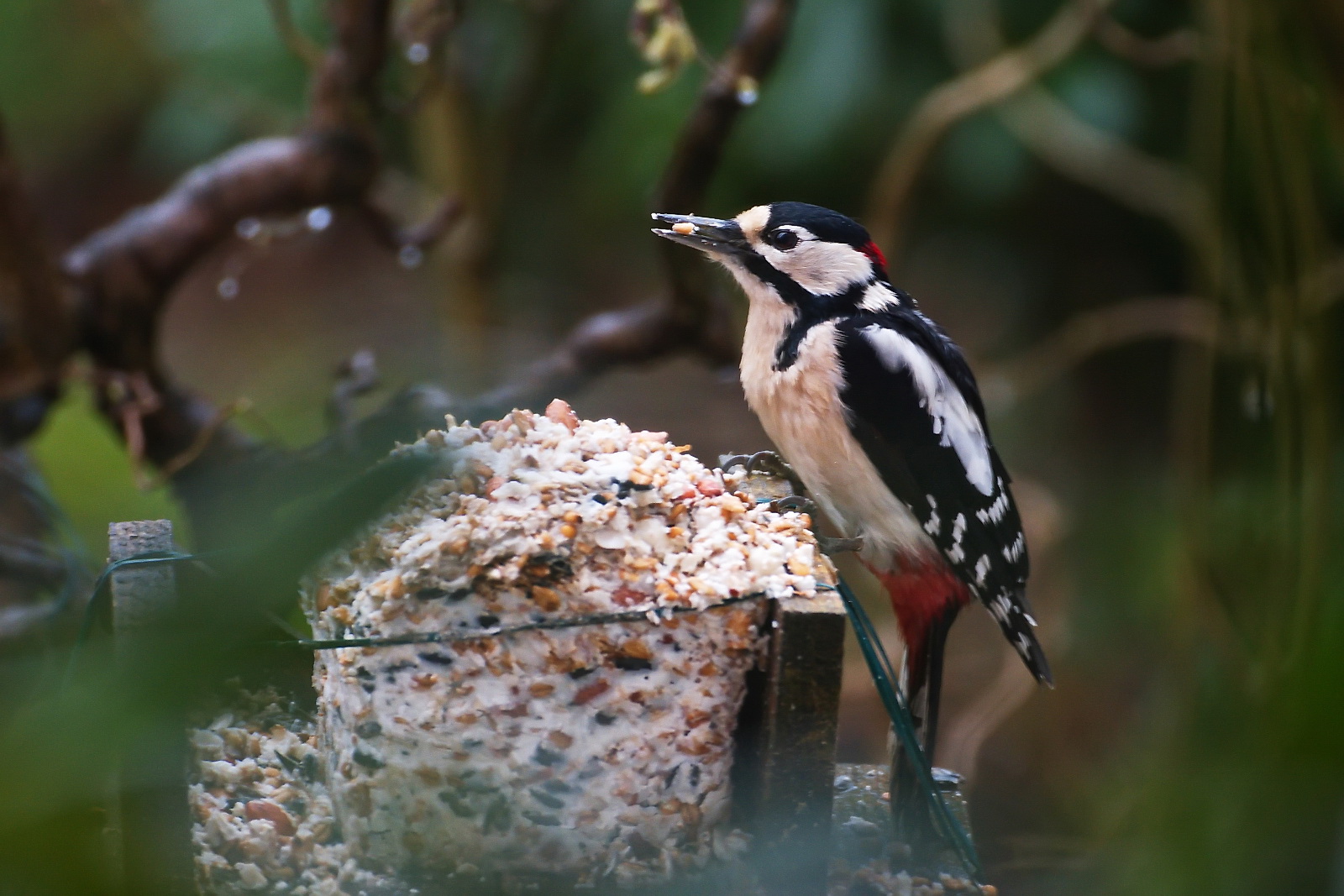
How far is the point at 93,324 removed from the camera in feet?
7.72

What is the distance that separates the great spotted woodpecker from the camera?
1582mm

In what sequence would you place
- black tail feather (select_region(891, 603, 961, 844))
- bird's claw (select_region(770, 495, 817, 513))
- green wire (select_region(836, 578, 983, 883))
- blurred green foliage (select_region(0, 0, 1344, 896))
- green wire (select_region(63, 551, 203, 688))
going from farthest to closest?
blurred green foliage (select_region(0, 0, 1344, 896)), bird's claw (select_region(770, 495, 817, 513)), black tail feather (select_region(891, 603, 961, 844)), green wire (select_region(836, 578, 983, 883)), green wire (select_region(63, 551, 203, 688))

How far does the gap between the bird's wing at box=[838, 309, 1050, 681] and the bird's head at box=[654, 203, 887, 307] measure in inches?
2.9

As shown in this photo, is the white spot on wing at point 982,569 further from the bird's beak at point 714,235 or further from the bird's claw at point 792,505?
the bird's beak at point 714,235

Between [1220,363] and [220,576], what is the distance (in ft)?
9.06

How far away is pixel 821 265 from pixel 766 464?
298mm

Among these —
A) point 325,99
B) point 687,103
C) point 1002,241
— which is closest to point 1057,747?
point 1002,241

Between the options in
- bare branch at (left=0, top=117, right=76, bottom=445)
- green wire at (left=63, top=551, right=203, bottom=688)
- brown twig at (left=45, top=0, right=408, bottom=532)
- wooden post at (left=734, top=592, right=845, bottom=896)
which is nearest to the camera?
green wire at (left=63, top=551, right=203, bottom=688)

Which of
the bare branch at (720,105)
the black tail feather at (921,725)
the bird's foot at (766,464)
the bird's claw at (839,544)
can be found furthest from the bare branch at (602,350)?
the black tail feather at (921,725)

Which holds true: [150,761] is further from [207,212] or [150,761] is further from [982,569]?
[207,212]

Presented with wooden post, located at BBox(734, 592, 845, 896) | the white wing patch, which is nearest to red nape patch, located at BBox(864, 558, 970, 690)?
the white wing patch

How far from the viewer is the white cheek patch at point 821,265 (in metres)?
1.65

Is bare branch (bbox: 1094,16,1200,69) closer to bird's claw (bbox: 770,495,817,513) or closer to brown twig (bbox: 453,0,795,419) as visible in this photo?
brown twig (bbox: 453,0,795,419)

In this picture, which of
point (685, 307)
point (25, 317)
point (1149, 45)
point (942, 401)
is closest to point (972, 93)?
point (1149, 45)
